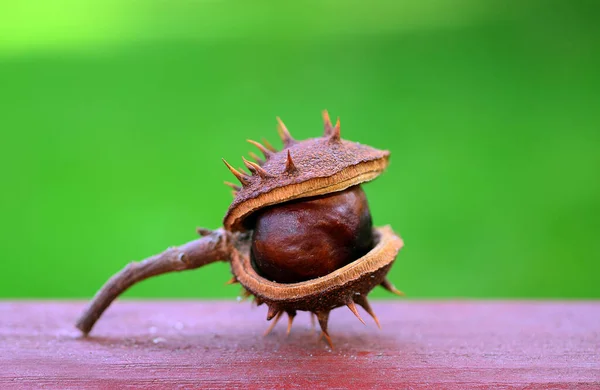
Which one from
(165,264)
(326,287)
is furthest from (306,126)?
(326,287)

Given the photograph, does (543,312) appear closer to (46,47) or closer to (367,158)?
(367,158)

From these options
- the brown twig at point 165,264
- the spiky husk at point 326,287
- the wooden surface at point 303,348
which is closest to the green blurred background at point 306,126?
the wooden surface at point 303,348

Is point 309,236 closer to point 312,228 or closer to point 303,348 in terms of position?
point 312,228

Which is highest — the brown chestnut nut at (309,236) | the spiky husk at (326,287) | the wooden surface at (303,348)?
the brown chestnut nut at (309,236)

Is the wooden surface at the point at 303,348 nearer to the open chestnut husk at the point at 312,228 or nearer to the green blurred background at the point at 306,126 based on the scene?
the open chestnut husk at the point at 312,228

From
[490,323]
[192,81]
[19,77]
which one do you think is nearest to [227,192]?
[192,81]

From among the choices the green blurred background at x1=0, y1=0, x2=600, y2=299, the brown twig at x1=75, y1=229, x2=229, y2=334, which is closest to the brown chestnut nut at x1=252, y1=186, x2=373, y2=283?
the brown twig at x1=75, y1=229, x2=229, y2=334

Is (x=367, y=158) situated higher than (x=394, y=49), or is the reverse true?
(x=394, y=49)
